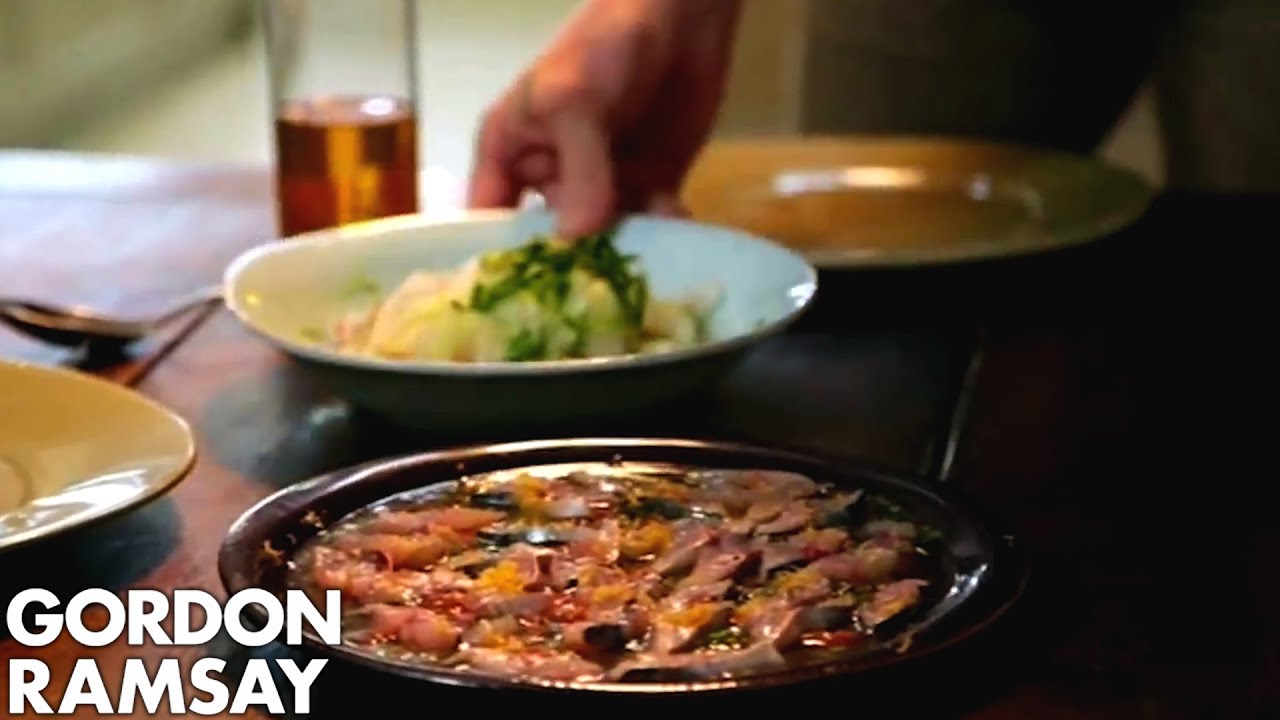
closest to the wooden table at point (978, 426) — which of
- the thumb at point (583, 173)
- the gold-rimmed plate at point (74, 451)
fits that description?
the gold-rimmed plate at point (74, 451)

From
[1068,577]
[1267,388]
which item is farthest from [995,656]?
[1267,388]

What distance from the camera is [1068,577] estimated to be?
778 millimetres

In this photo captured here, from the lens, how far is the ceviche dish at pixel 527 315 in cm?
95

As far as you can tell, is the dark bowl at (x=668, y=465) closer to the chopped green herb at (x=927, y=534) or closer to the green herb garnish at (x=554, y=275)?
the chopped green herb at (x=927, y=534)

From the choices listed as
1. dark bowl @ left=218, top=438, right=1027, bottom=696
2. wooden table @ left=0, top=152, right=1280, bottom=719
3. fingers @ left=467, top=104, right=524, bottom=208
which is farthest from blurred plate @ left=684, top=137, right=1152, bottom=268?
dark bowl @ left=218, top=438, right=1027, bottom=696

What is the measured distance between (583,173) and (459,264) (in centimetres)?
9

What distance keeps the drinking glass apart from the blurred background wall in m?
1.84

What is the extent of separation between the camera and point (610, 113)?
48.4 inches

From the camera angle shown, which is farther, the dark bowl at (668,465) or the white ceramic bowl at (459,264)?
the white ceramic bowl at (459,264)

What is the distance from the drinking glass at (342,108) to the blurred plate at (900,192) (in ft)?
0.77

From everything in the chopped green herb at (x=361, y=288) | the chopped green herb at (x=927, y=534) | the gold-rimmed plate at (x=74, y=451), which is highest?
the chopped green herb at (x=927, y=534)

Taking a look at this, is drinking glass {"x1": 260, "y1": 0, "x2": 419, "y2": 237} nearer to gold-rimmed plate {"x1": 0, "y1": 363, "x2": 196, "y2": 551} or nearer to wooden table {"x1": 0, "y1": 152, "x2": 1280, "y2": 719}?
wooden table {"x1": 0, "y1": 152, "x2": 1280, "y2": 719}

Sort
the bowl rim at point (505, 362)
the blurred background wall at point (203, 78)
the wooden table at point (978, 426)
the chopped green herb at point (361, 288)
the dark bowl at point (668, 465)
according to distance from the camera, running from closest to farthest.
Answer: the dark bowl at point (668, 465) → the wooden table at point (978, 426) → the bowl rim at point (505, 362) → the chopped green herb at point (361, 288) → the blurred background wall at point (203, 78)

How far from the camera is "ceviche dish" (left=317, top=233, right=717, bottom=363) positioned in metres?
0.95
